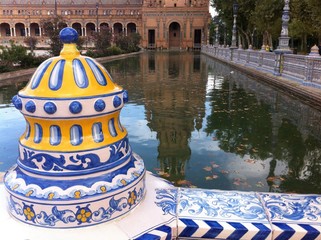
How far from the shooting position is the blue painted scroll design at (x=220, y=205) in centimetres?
174

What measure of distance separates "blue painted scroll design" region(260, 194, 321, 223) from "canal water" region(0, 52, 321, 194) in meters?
1.99

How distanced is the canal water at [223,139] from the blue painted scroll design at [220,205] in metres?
2.01

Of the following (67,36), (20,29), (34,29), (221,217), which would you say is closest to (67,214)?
(221,217)

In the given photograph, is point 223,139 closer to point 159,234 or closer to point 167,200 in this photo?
point 167,200

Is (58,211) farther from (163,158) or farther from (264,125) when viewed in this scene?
(264,125)

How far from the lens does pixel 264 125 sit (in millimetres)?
7102

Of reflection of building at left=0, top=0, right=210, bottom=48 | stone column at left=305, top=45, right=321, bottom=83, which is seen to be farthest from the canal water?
reflection of building at left=0, top=0, right=210, bottom=48

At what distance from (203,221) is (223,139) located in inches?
176

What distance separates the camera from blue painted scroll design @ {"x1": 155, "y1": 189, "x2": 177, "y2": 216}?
177cm

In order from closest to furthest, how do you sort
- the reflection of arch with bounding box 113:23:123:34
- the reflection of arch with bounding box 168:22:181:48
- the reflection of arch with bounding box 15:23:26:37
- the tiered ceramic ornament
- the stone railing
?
the tiered ceramic ornament
the stone railing
the reflection of arch with bounding box 168:22:181:48
the reflection of arch with bounding box 113:23:123:34
the reflection of arch with bounding box 15:23:26:37

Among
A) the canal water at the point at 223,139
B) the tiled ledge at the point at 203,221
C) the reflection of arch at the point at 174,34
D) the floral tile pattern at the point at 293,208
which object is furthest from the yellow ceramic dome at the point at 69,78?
the reflection of arch at the point at 174,34

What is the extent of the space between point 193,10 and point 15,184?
69.5 m

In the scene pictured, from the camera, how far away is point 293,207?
181cm

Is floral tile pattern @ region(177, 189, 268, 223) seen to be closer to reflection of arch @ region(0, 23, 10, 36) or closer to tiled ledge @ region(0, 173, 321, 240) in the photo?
tiled ledge @ region(0, 173, 321, 240)
